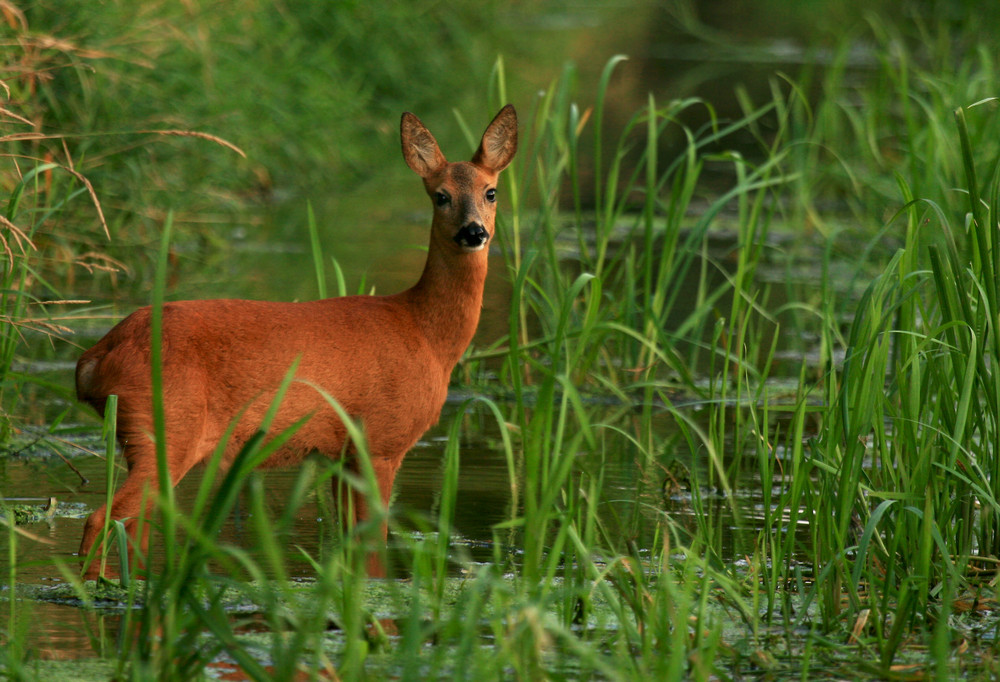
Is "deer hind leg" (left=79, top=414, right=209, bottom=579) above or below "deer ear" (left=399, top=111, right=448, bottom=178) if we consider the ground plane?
below

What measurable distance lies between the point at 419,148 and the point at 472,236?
1.48 ft

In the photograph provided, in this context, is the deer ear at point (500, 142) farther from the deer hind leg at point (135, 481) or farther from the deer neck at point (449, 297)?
the deer hind leg at point (135, 481)

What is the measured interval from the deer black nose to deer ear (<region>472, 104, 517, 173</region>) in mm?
322

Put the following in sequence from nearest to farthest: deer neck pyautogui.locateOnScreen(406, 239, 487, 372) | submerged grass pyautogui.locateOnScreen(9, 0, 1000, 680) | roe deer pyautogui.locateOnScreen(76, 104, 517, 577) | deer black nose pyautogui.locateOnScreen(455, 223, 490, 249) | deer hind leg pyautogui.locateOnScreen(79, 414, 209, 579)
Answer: submerged grass pyautogui.locateOnScreen(9, 0, 1000, 680) < deer hind leg pyautogui.locateOnScreen(79, 414, 209, 579) < roe deer pyautogui.locateOnScreen(76, 104, 517, 577) < deer black nose pyautogui.locateOnScreen(455, 223, 490, 249) < deer neck pyautogui.locateOnScreen(406, 239, 487, 372)

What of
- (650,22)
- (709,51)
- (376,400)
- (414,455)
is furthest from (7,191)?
(650,22)

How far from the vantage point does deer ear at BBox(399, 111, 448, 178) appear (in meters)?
4.80

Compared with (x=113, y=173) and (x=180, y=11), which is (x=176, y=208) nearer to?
(x=113, y=173)

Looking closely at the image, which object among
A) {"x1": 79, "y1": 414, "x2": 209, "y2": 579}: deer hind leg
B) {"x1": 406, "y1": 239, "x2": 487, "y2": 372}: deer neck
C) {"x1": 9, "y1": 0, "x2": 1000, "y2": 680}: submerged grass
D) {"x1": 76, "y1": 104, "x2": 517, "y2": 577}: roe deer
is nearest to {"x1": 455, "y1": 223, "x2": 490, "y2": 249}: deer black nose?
{"x1": 76, "y1": 104, "x2": 517, "y2": 577}: roe deer

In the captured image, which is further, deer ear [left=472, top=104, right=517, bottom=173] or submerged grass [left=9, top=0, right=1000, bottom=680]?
deer ear [left=472, top=104, right=517, bottom=173]

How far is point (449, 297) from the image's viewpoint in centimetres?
467

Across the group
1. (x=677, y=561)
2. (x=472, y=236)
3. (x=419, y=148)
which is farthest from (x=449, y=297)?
(x=677, y=561)

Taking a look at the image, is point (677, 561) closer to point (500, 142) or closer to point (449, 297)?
point (449, 297)

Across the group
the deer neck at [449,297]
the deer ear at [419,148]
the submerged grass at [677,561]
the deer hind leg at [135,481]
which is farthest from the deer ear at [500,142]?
the deer hind leg at [135,481]

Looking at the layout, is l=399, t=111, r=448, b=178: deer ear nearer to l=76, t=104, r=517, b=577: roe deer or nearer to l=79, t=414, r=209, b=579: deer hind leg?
l=76, t=104, r=517, b=577: roe deer
